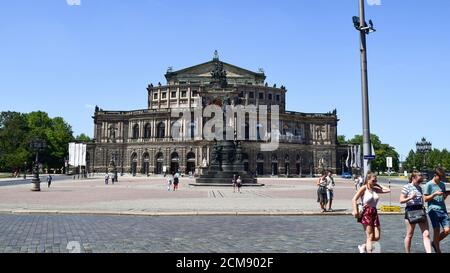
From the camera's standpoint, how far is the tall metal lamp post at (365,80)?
1495cm

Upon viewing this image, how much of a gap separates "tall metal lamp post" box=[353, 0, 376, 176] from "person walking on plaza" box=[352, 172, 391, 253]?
6794 millimetres

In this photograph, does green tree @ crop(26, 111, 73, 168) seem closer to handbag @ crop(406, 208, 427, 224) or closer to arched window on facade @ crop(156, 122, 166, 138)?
arched window on facade @ crop(156, 122, 166, 138)

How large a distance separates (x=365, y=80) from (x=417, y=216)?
8.27 meters

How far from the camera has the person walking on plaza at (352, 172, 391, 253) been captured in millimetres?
8016

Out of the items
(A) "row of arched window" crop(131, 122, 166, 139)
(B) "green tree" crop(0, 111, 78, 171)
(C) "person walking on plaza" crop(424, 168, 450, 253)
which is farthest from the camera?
(A) "row of arched window" crop(131, 122, 166, 139)

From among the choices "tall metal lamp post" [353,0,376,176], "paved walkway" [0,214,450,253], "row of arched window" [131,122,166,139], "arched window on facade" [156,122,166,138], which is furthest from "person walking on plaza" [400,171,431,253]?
"arched window on facade" [156,122,166,138]

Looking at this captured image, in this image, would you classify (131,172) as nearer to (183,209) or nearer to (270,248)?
(183,209)

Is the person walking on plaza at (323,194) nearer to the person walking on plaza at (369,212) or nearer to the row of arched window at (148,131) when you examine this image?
the person walking on plaza at (369,212)

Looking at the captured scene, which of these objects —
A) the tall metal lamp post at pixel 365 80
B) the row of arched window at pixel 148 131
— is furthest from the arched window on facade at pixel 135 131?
the tall metal lamp post at pixel 365 80

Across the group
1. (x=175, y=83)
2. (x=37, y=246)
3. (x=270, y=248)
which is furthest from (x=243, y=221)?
(x=175, y=83)

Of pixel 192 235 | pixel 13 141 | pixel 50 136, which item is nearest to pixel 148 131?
pixel 50 136

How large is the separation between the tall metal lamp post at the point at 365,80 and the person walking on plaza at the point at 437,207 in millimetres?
6208

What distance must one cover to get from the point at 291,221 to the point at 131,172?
8913 centimetres

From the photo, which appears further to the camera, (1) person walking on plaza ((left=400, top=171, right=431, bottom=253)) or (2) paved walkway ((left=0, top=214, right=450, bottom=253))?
(2) paved walkway ((left=0, top=214, right=450, bottom=253))
